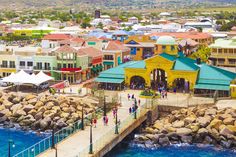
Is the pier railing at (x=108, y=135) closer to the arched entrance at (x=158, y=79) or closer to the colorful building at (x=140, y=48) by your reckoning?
the arched entrance at (x=158, y=79)

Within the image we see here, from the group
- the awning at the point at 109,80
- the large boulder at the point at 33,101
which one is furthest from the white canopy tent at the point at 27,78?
the awning at the point at 109,80

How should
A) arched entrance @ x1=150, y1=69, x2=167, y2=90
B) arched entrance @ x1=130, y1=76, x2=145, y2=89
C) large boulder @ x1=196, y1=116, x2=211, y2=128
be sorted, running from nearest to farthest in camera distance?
large boulder @ x1=196, y1=116, x2=211, y2=128
arched entrance @ x1=150, y1=69, x2=167, y2=90
arched entrance @ x1=130, y1=76, x2=145, y2=89

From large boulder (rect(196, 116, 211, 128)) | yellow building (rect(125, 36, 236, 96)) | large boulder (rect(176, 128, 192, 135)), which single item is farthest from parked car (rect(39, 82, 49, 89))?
large boulder (rect(196, 116, 211, 128))

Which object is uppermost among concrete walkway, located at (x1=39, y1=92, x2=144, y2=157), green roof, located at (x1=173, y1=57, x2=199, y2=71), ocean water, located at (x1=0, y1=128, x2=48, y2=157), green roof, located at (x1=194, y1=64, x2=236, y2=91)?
green roof, located at (x1=173, y1=57, x2=199, y2=71)

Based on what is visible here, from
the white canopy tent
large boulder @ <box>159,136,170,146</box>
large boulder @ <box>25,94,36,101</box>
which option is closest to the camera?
large boulder @ <box>159,136,170,146</box>

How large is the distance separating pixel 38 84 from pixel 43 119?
42.3 feet

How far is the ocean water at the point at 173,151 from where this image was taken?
4441 cm

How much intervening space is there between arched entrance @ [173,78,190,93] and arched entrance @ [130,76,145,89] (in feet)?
15.1

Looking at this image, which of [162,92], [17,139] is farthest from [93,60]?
[17,139]

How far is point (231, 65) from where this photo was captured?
74375mm

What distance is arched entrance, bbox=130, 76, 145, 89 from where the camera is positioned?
213ft

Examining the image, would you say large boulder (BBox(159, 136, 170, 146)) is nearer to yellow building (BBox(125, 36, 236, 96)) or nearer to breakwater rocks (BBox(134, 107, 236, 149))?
breakwater rocks (BBox(134, 107, 236, 149))

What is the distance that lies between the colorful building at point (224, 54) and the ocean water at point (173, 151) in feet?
102

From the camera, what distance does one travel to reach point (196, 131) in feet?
156
